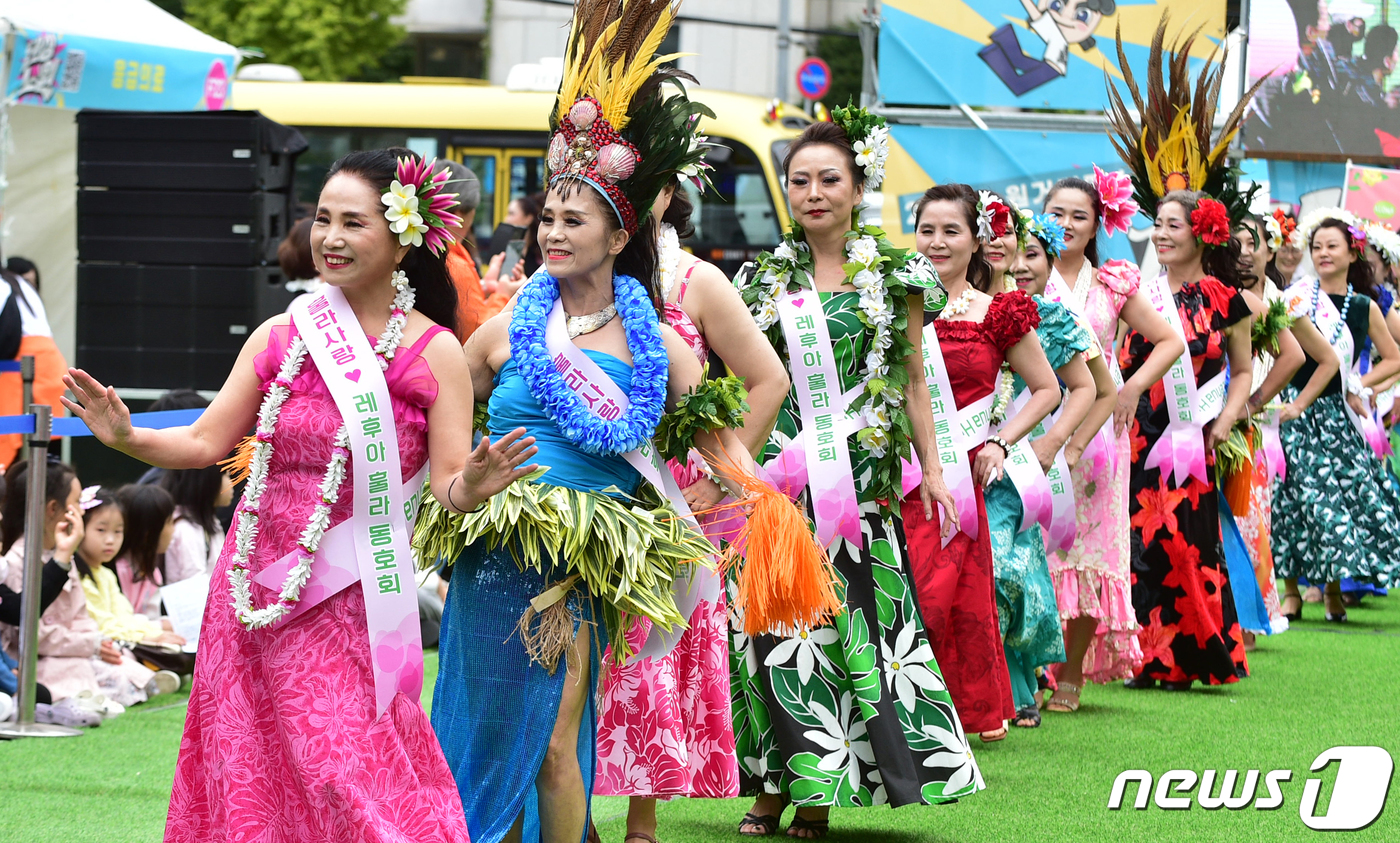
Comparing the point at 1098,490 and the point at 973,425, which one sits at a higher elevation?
the point at 973,425

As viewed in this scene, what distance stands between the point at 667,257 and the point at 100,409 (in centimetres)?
175

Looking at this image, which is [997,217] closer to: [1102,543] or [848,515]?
[1102,543]

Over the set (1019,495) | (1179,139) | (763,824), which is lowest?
(763,824)

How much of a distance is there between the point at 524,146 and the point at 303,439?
40.6 feet

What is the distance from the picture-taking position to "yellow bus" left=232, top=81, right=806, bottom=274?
1555 cm

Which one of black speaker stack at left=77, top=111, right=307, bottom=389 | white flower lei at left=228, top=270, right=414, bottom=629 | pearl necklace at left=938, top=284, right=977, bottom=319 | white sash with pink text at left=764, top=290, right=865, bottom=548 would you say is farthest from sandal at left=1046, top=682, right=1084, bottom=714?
black speaker stack at left=77, top=111, right=307, bottom=389

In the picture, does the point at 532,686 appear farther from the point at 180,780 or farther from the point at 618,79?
the point at 618,79

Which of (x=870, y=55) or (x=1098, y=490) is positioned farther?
(x=870, y=55)

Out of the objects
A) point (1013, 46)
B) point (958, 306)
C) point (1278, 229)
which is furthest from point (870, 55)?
point (958, 306)

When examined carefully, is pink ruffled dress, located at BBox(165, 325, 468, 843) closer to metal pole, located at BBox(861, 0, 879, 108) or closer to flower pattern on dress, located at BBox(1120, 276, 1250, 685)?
flower pattern on dress, located at BBox(1120, 276, 1250, 685)

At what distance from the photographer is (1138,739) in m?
6.45

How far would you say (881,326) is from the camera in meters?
4.86

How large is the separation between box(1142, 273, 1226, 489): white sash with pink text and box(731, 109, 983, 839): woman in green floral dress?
284cm

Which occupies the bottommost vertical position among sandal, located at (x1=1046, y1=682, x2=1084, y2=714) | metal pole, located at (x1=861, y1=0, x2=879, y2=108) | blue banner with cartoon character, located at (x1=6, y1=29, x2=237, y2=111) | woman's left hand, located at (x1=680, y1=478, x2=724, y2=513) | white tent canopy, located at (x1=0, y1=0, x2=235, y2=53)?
sandal, located at (x1=1046, y1=682, x2=1084, y2=714)
